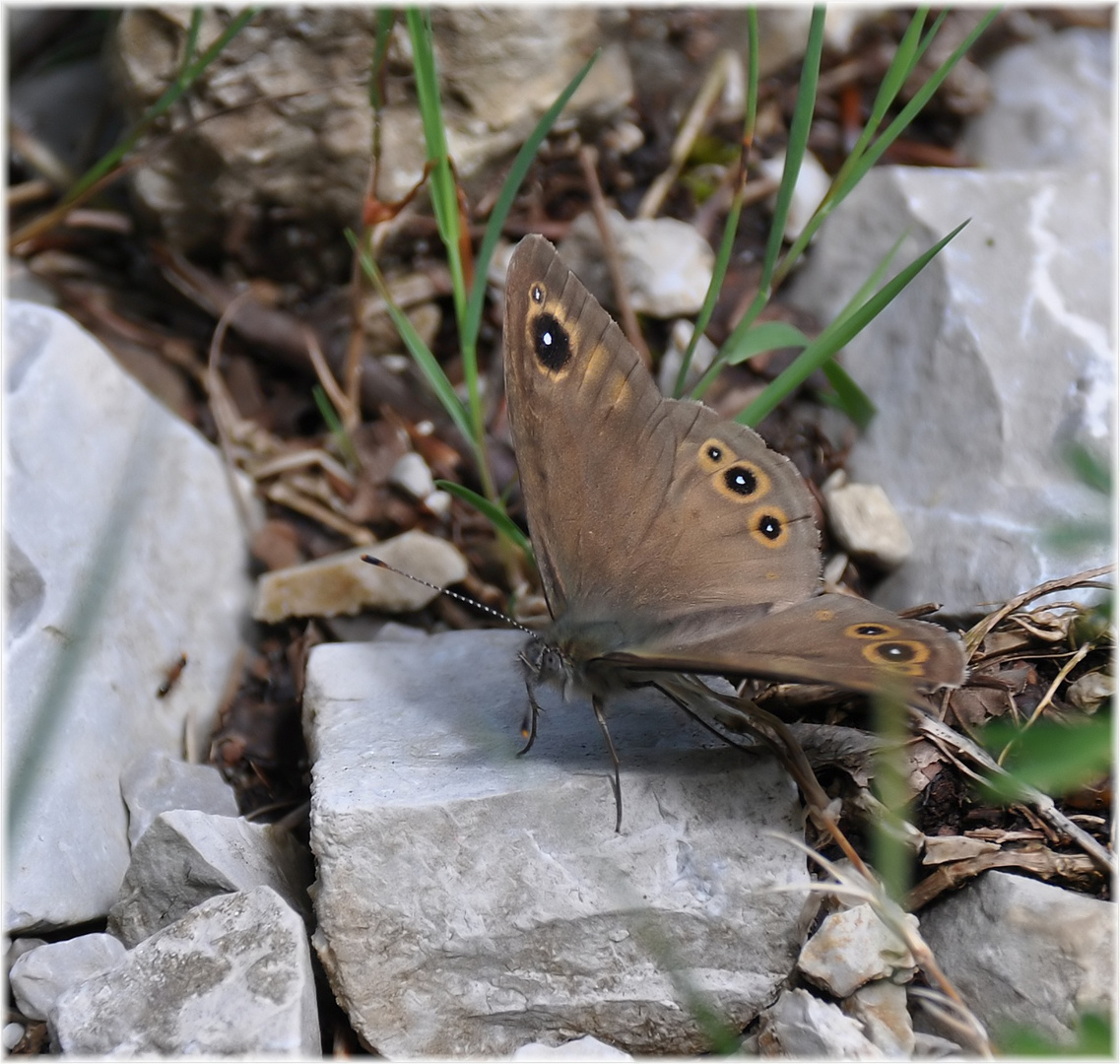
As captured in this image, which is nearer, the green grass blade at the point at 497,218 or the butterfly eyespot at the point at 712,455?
the butterfly eyespot at the point at 712,455

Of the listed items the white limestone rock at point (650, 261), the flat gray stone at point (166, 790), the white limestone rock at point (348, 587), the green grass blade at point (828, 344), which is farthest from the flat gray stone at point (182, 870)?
the white limestone rock at point (650, 261)

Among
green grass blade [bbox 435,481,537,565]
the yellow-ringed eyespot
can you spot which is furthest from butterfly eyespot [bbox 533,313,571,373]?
green grass blade [bbox 435,481,537,565]

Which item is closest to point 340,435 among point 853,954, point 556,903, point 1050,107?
point 556,903

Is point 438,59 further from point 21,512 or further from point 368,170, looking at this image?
point 21,512

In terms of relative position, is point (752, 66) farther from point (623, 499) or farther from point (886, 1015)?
point (886, 1015)

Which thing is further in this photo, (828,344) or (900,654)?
(828,344)

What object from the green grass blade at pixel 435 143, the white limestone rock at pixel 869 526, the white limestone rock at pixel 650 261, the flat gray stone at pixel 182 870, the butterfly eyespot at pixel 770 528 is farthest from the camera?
the white limestone rock at pixel 650 261

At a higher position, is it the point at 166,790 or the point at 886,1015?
the point at 886,1015

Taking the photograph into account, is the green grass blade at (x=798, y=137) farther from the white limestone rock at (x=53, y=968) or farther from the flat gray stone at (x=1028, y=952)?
the white limestone rock at (x=53, y=968)
